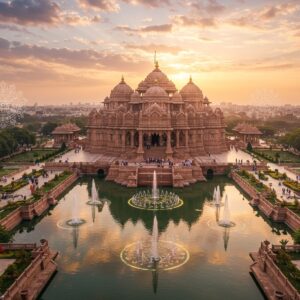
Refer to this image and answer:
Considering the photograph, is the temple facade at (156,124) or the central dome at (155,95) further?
the central dome at (155,95)

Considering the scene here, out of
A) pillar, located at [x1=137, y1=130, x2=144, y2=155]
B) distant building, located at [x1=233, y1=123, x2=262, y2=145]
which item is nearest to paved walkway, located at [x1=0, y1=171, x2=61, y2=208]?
pillar, located at [x1=137, y1=130, x2=144, y2=155]

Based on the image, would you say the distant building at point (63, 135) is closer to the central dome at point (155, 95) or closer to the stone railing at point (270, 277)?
the central dome at point (155, 95)

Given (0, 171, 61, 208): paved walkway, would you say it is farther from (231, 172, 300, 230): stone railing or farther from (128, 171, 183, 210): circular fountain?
(231, 172, 300, 230): stone railing

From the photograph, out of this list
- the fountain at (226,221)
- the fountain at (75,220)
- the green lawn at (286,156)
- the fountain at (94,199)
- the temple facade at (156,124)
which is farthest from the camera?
the green lawn at (286,156)

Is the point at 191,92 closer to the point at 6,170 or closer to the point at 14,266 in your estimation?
the point at 6,170

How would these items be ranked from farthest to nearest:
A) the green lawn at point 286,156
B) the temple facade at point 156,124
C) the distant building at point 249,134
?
the distant building at point 249,134 → the green lawn at point 286,156 → the temple facade at point 156,124

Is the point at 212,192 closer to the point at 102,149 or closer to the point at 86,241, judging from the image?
the point at 86,241

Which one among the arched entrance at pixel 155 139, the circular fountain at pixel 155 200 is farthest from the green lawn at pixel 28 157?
the circular fountain at pixel 155 200
